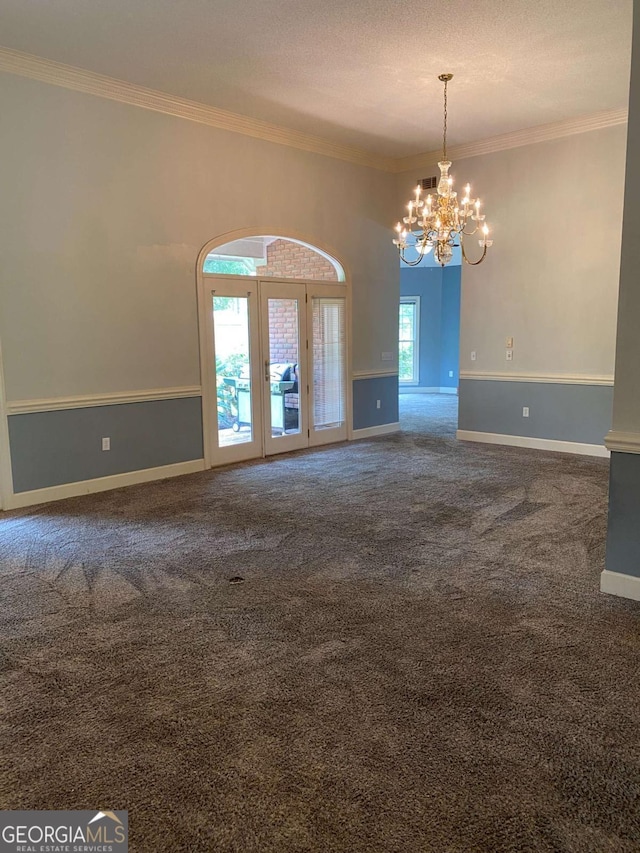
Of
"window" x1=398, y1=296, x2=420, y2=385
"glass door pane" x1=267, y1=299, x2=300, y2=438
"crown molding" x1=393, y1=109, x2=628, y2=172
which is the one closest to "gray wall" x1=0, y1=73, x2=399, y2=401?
"glass door pane" x1=267, y1=299, x2=300, y2=438

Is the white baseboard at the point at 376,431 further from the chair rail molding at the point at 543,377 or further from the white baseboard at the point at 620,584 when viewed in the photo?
the white baseboard at the point at 620,584

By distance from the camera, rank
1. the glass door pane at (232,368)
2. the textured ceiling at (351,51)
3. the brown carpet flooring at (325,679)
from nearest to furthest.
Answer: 1. the brown carpet flooring at (325,679)
2. the textured ceiling at (351,51)
3. the glass door pane at (232,368)

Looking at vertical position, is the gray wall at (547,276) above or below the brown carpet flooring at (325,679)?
above

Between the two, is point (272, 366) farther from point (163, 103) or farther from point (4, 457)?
point (4, 457)

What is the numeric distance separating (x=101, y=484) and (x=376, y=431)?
12.9 feet

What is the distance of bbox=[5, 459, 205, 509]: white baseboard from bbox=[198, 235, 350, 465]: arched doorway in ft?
1.12

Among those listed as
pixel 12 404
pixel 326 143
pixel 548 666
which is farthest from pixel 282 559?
pixel 326 143

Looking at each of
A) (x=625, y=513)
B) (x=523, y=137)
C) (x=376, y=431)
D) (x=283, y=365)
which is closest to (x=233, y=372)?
(x=283, y=365)

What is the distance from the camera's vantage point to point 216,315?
632cm

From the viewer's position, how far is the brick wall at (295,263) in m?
7.55

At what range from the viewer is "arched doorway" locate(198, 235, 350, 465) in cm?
638

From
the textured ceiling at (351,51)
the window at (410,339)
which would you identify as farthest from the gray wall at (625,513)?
the window at (410,339)

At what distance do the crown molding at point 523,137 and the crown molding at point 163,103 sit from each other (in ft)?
1.93

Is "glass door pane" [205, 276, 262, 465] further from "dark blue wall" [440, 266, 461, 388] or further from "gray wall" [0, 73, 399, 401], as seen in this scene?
"dark blue wall" [440, 266, 461, 388]
